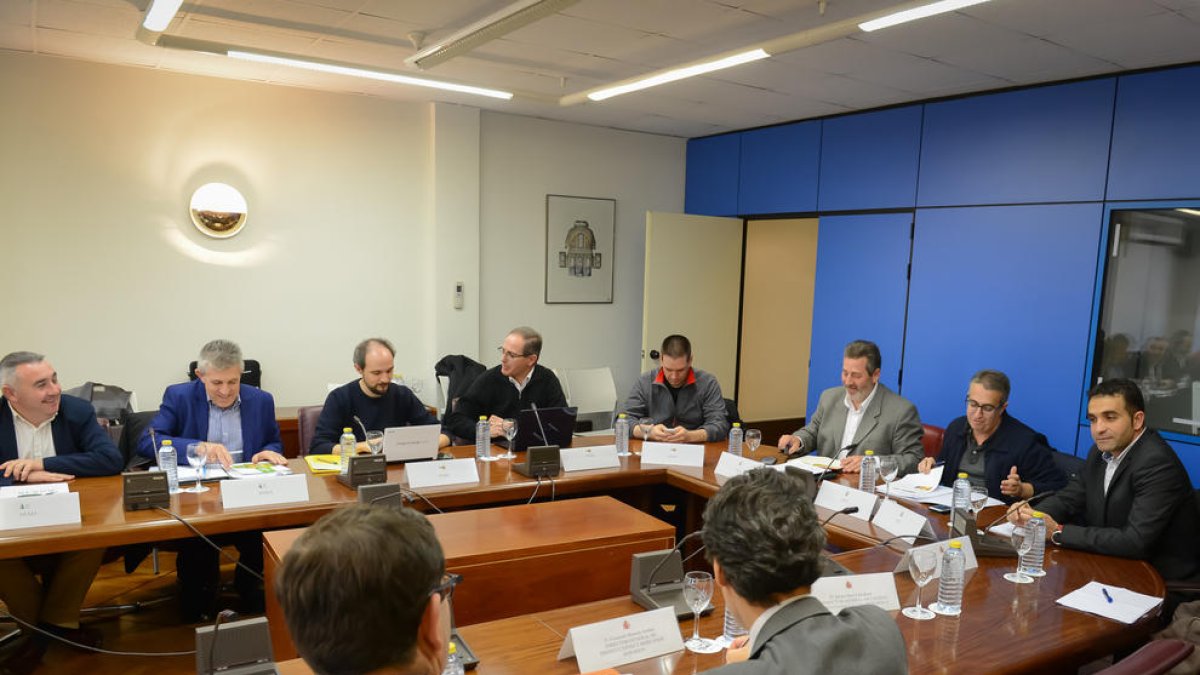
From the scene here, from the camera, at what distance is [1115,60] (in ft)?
12.5

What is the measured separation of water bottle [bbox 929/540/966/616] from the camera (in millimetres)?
1902

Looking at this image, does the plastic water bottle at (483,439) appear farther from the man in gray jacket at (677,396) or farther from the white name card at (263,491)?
the man in gray jacket at (677,396)

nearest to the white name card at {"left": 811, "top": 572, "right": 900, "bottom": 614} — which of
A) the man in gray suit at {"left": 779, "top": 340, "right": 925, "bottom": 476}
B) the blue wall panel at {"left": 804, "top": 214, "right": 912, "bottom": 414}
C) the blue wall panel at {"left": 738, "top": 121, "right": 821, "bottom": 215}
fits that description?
the man in gray suit at {"left": 779, "top": 340, "right": 925, "bottom": 476}

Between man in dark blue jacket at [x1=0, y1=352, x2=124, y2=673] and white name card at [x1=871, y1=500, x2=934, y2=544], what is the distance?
291 cm

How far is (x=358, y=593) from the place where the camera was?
0.93 m

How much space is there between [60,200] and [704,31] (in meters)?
3.96

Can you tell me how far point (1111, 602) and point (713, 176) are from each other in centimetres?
507

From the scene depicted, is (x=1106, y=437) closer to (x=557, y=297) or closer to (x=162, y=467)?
(x=162, y=467)

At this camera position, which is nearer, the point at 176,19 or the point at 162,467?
the point at 162,467

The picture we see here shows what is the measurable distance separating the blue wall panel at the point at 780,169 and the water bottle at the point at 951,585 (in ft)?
13.7

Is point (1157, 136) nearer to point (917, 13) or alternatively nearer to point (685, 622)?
point (917, 13)

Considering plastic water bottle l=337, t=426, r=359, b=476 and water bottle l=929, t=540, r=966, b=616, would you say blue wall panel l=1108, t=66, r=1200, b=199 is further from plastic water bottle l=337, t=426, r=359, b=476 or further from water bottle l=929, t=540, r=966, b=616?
plastic water bottle l=337, t=426, r=359, b=476

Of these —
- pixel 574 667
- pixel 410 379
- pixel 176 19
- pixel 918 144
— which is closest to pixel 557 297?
pixel 410 379

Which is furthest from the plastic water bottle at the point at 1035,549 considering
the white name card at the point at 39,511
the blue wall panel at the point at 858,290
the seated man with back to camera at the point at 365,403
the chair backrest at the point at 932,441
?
the blue wall panel at the point at 858,290
